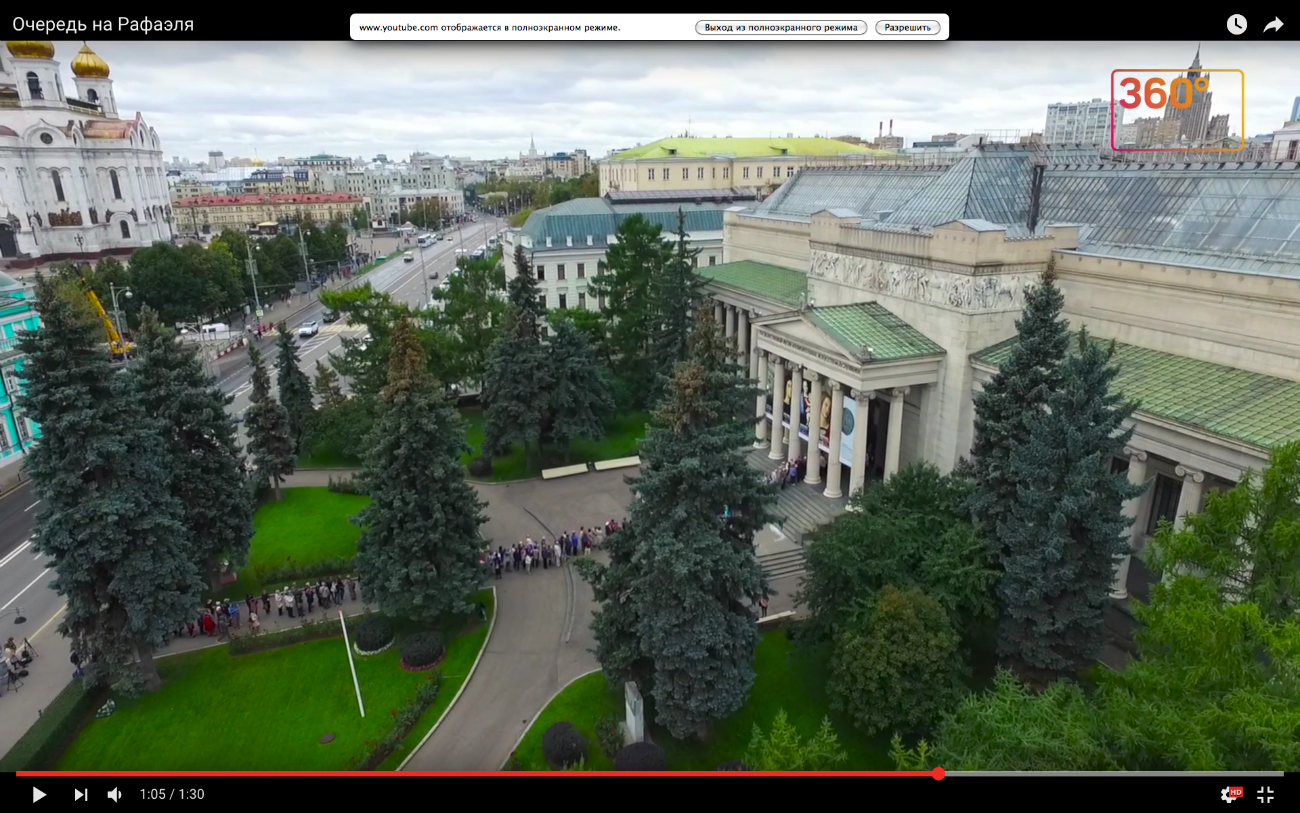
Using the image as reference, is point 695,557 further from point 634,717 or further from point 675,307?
point 675,307

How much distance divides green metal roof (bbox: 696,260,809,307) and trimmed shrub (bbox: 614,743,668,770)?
20593 mm

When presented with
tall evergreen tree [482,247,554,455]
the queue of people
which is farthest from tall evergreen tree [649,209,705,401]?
the queue of people

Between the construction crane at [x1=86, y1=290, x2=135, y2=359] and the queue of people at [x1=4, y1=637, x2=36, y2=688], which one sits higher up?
the construction crane at [x1=86, y1=290, x2=135, y2=359]

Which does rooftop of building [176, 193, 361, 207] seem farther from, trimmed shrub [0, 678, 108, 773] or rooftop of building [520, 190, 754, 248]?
trimmed shrub [0, 678, 108, 773]

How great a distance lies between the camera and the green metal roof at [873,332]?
22297mm

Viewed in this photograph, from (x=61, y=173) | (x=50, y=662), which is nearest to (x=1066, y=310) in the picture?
(x=50, y=662)

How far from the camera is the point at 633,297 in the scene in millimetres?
34406

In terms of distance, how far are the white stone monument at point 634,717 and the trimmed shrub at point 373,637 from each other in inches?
285

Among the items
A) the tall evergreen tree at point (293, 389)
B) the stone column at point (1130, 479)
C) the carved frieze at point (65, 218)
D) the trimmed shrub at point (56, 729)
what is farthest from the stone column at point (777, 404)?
the carved frieze at point (65, 218)

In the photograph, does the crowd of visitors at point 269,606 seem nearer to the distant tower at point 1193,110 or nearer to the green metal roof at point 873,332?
the green metal roof at point 873,332

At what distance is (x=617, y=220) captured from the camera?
49344 millimetres

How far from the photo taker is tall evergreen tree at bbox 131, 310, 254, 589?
61.7 ft

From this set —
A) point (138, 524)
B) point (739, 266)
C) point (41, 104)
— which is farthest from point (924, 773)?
point (41, 104)
